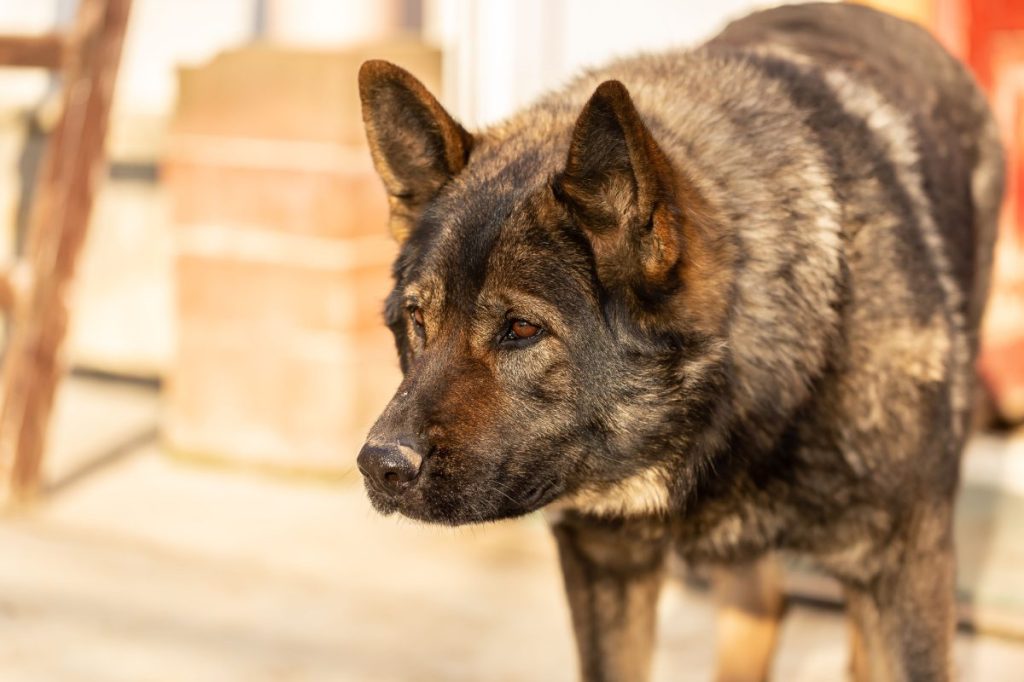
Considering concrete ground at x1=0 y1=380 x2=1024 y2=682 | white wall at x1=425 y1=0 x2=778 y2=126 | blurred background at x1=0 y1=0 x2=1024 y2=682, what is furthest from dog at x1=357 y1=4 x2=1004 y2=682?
white wall at x1=425 y1=0 x2=778 y2=126

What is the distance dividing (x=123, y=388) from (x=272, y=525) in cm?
204

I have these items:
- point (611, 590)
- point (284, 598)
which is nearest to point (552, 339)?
point (611, 590)

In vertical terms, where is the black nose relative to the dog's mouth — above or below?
above

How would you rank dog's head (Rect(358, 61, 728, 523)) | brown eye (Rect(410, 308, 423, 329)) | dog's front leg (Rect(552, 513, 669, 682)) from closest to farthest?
dog's head (Rect(358, 61, 728, 523)), brown eye (Rect(410, 308, 423, 329)), dog's front leg (Rect(552, 513, 669, 682))

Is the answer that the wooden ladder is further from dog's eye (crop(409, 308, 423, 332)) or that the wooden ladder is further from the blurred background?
dog's eye (crop(409, 308, 423, 332))

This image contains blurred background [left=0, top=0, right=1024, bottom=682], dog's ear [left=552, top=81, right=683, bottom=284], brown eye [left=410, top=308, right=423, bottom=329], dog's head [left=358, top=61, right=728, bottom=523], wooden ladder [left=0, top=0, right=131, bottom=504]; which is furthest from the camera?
wooden ladder [left=0, top=0, right=131, bottom=504]

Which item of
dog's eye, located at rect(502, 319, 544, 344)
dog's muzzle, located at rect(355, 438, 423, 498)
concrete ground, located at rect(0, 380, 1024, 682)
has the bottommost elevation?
concrete ground, located at rect(0, 380, 1024, 682)

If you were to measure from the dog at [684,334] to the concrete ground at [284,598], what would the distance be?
87cm

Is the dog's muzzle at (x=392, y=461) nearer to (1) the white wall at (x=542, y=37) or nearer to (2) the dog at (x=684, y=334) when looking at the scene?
(2) the dog at (x=684, y=334)

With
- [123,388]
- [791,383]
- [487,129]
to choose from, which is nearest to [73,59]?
[123,388]

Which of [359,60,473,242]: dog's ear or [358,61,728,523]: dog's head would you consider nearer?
[358,61,728,523]: dog's head

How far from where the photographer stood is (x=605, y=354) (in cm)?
293

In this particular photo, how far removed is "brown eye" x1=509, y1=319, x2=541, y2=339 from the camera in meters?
2.91

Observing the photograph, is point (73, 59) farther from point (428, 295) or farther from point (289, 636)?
point (428, 295)
